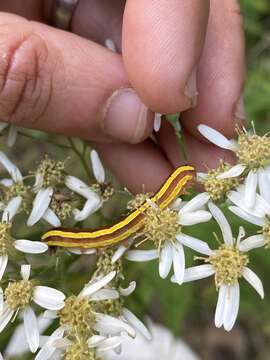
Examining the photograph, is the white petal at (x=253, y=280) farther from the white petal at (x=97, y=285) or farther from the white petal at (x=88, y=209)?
the white petal at (x=88, y=209)

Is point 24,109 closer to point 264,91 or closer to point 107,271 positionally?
point 107,271

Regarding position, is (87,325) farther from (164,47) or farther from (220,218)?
(164,47)

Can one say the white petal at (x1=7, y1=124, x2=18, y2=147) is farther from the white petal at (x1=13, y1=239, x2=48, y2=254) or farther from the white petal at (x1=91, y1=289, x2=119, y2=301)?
the white petal at (x1=91, y1=289, x2=119, y2=301)

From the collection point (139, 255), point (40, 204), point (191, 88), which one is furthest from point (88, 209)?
point (191, 88)

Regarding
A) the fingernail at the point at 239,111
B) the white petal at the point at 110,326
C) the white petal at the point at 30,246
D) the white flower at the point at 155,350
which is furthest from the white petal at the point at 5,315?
the white flower at the point at 155,350

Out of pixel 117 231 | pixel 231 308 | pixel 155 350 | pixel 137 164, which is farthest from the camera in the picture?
pixel 155 350

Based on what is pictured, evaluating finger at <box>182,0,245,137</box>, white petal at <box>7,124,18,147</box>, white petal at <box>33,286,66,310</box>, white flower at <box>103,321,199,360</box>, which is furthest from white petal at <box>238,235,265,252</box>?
white flower at <box>103,321,199,360</box>
